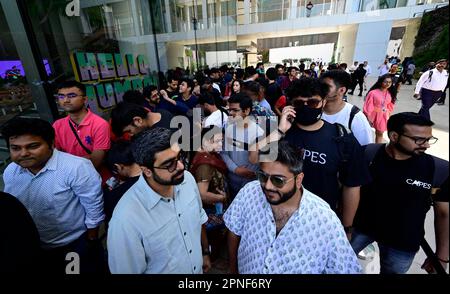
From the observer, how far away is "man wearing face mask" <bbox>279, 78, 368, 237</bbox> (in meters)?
1.51

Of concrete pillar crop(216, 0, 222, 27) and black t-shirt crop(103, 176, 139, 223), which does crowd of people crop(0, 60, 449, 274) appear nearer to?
black t-shirt crop(103, 176, 139, 223)

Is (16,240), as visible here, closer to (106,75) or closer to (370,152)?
(370,152)

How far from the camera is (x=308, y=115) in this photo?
160 centimetres

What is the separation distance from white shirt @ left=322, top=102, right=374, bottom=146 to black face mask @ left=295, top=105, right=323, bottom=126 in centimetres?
65

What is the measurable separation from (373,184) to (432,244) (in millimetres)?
1372

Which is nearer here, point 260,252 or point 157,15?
point 260,252

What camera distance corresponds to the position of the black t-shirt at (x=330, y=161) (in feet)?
4.94

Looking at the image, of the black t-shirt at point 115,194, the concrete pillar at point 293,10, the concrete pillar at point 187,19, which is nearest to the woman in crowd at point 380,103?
the black t-shirt at point 115,194

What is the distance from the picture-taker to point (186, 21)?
989cm

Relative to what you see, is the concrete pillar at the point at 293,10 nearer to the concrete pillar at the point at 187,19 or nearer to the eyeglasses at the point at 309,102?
the concrete pillar at the point at 187,19

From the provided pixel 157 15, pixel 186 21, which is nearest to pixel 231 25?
pixel 186 21

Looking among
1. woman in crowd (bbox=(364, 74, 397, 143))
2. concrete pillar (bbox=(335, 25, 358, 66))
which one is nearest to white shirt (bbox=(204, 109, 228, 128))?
woman in crowd (bbox=(364, 74, 397, 143))
